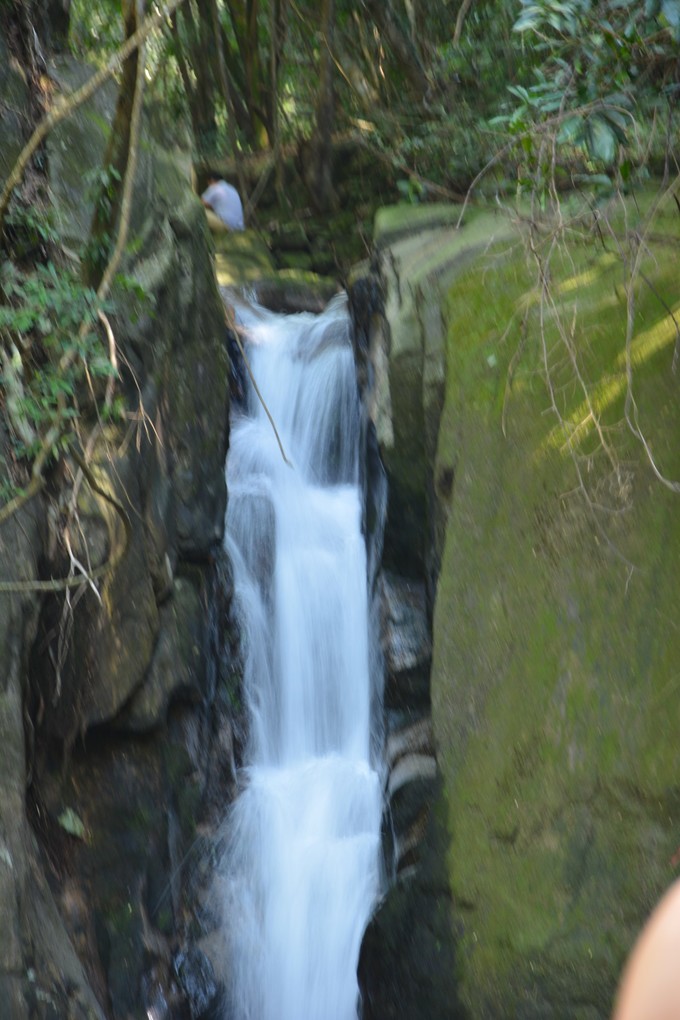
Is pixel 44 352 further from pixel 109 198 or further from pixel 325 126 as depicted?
pixel 325 126

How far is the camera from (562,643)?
4.18 meters

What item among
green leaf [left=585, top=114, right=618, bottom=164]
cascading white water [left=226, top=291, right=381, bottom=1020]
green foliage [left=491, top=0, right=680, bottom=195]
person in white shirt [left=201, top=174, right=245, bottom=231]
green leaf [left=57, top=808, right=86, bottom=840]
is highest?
green foliage [left=491, top=0, right=680, bottom=195]

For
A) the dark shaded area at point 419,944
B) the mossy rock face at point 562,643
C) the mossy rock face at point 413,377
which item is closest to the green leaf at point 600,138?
the mossy rock face at point 562,643

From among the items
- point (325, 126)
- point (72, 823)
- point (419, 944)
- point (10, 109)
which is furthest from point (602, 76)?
point (325, 126)

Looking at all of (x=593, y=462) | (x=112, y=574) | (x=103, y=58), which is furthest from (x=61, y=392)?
(x=103, y=58)

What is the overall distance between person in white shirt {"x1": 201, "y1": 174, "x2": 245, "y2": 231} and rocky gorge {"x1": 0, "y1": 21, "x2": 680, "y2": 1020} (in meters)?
5.74

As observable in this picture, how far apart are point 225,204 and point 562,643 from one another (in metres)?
9.20

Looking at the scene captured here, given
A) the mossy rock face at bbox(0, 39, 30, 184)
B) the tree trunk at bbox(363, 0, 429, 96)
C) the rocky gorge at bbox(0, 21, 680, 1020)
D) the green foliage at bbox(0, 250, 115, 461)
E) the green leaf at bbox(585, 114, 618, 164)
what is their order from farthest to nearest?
the tree trunk at bbox(363, 0, 429, 96)
the mossy rock face at bbox(0, 39, 30, 184)
the green foliage at bbox(0, 250, 115, 461)
the rocky gorge at bbox(0, 21, 680, 1020)
the green leaf at bbox(585, 114, 618, 164)

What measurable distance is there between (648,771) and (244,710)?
11.7ft

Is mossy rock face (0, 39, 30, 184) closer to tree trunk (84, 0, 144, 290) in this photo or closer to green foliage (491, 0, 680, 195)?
tree trunk (84, 0, 144, 290)

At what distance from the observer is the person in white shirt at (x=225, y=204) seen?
12.0 metres

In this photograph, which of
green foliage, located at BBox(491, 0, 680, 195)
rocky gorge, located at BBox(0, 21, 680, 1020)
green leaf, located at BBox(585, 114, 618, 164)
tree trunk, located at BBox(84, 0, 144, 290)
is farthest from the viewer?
tree trunk, located at BBox(84, 0, 144, 290)

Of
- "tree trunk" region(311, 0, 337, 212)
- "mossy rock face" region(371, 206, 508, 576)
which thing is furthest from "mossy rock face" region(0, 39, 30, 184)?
"tree trunk" region(311, 0, 337, 212)

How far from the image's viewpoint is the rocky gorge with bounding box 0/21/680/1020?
389cm
